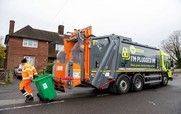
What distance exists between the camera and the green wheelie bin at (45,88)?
20.0ft

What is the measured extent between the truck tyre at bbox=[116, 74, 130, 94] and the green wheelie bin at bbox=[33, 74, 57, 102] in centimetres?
311

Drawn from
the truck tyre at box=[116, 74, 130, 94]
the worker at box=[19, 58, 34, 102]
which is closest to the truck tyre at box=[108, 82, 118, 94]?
the truck tyre at box=[116, 74, 130, 94]

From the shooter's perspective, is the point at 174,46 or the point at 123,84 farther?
the point at 174,46

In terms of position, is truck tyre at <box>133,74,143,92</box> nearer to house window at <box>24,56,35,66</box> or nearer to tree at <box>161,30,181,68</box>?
house window at <box>24,56,35,66</box>

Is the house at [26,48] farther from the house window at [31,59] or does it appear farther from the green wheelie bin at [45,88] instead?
the green wheelie bin at [45,88]

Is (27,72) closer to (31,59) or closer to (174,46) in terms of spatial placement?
(31,59)

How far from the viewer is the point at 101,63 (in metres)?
7.35

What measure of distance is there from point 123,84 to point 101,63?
1748 millimetres

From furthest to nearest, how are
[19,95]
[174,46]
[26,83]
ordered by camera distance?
1. [174,46]
2. [19,95]
3. [26,83]

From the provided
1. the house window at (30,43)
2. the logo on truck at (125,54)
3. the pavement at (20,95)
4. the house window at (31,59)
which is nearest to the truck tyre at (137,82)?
the logo on truck at (125,54)

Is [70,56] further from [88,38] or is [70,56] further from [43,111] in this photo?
[43,111]

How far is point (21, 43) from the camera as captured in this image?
22.9 m

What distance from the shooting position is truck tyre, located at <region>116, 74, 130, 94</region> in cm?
786

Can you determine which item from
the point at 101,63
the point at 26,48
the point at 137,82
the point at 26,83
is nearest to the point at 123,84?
the point at 137,82
